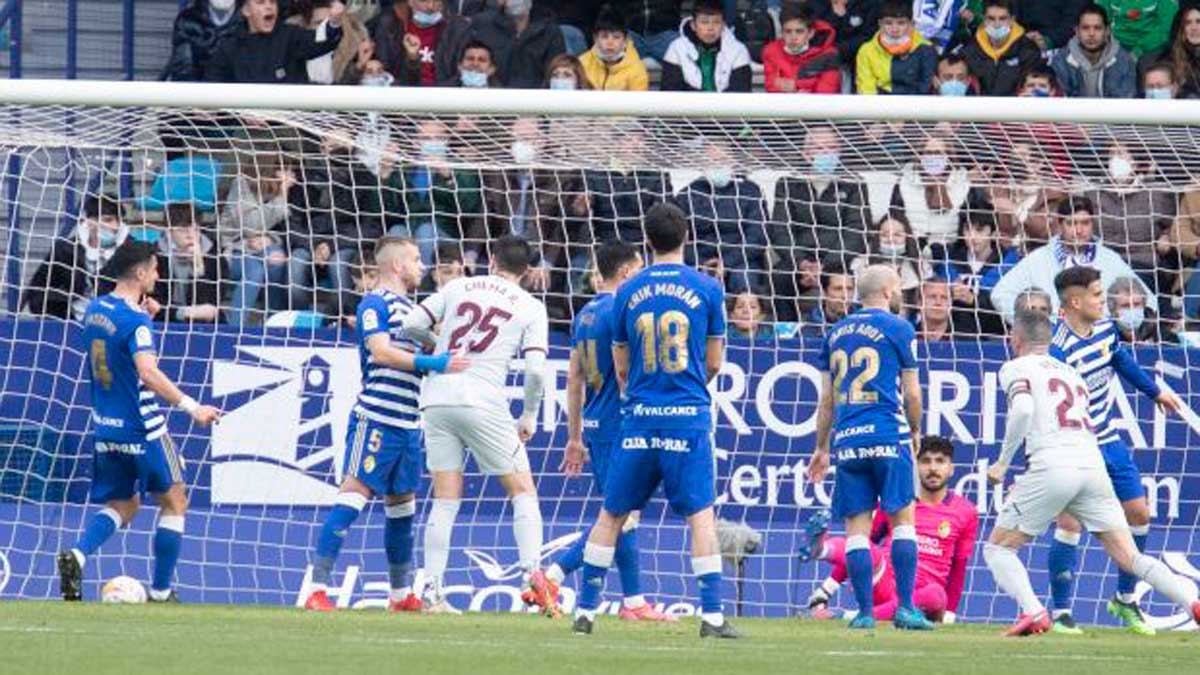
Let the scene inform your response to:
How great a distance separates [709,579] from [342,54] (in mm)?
9770

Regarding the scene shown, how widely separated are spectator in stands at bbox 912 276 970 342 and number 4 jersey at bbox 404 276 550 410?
3.70m

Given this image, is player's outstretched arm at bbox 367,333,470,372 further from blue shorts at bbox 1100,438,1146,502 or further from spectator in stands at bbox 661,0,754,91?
spectator in stands at bbox 661,0,754,91

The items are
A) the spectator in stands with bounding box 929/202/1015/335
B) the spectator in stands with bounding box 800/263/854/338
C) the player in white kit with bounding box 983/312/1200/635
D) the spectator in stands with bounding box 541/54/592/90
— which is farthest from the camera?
the spectator in stands with bounding box 541/54/592/90

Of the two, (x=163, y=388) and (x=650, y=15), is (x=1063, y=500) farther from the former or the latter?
(x=650, y=15)

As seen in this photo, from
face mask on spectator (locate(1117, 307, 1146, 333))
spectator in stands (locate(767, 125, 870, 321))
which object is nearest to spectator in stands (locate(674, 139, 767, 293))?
spectator in stands (locate(767, 125, 870, 321))

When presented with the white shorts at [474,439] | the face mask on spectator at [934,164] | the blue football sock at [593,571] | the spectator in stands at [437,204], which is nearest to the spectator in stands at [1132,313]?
the face mask on spectator at [934,164]

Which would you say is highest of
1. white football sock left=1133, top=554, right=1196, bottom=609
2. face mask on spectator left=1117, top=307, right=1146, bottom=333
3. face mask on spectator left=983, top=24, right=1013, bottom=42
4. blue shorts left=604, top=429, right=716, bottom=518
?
face mask on spectator left=983, top=24, right=1013, bottom=42

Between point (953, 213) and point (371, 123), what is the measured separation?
155 inches

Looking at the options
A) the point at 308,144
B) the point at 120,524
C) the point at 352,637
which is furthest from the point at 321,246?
the point at 352,637

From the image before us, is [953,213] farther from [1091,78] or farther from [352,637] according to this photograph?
[352,637]

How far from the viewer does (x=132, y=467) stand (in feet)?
48.4

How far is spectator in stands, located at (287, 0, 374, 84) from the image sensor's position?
67.4ft

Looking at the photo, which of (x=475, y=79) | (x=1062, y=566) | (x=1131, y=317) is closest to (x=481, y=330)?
(x=1062, y=566)

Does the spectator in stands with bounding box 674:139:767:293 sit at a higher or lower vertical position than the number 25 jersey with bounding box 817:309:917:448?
higher
